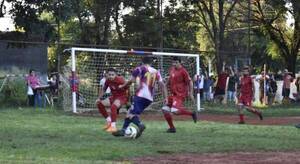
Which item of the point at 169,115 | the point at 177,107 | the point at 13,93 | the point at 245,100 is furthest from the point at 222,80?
the point at 169,115

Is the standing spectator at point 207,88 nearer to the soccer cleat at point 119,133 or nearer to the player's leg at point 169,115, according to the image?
the player's leg at point 169,115

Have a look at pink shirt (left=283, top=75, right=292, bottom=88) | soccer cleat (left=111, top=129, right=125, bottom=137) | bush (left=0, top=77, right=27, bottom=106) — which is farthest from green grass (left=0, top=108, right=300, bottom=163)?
pink shirt (left=283, top=75, right=292, bottom=88)

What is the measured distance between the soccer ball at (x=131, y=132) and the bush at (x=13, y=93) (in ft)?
48.4

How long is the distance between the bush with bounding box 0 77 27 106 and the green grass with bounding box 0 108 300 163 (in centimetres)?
1031

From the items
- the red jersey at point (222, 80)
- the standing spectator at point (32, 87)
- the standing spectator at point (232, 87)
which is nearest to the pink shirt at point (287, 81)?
the standing spectator at point (232, 87)

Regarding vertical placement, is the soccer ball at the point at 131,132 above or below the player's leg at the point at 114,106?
below

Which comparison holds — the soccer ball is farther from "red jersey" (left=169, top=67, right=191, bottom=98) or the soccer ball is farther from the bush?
the bush

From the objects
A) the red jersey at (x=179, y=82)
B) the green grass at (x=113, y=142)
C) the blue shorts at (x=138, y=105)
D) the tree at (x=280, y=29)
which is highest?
the tree at (x=280, y=29)

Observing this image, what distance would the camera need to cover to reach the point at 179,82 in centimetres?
1603

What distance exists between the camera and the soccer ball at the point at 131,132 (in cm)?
1327

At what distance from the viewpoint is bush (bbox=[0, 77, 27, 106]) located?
2733 cm

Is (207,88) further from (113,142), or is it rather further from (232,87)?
(113,142)

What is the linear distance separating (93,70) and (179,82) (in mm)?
11332

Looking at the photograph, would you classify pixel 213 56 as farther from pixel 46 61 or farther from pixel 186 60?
pixel 46 61
